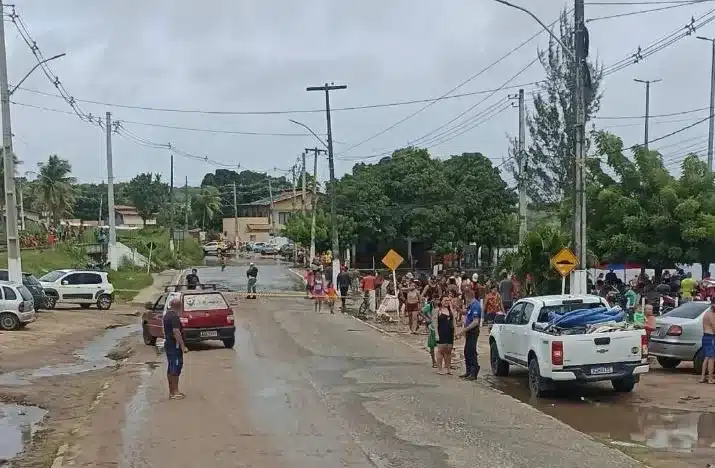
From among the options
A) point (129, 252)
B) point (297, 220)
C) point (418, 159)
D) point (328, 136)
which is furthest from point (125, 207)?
point (328, 136)

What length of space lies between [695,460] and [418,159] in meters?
50.6

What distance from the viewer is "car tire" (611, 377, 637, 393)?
1473 cm

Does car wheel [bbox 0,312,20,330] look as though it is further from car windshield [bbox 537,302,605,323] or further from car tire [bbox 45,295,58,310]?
car windshield [bbox 537,302,605,323]

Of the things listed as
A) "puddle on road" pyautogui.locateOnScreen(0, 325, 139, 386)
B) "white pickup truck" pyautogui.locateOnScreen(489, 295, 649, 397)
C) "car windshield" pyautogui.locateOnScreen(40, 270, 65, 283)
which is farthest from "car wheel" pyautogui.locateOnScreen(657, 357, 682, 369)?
"car windshield" pyautogui.locateOnScreen(40, 270, 65, 283)

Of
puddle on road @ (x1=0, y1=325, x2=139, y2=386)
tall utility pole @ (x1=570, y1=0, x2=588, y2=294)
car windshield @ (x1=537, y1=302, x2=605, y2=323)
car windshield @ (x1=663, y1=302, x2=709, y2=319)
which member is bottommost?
puddle on road @ (x1=0, y1=325, x2=139, y2=386)

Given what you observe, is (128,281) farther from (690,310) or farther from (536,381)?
(536,381)

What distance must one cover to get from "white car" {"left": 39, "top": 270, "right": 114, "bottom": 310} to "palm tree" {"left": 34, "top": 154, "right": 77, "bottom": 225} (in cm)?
4434

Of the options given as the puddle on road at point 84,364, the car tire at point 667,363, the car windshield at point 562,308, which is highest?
the car windshield at point 562,308

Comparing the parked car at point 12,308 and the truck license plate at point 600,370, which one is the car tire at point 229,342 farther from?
the truck license plate at point 600,370

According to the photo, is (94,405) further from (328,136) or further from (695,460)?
(328,136)

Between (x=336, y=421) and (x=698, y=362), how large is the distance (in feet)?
29.3

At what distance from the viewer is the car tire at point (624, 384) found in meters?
14.7

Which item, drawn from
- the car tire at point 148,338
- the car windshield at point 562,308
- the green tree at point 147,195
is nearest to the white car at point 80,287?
the car tire at point 148,338

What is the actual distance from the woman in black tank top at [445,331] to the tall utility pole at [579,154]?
5.15 meters
